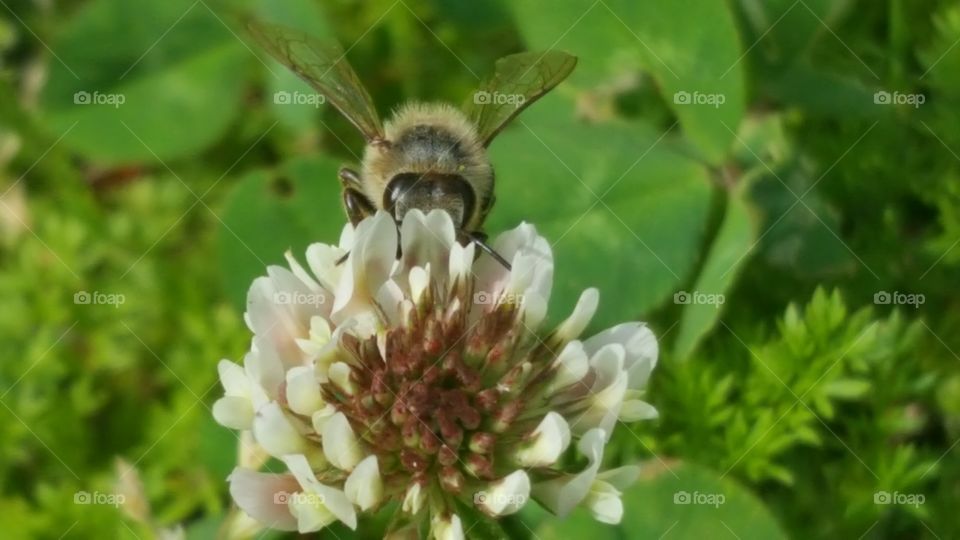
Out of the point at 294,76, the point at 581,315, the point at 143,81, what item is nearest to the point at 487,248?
the point at 581,315

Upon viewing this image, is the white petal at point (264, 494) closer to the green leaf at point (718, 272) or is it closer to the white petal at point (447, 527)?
the white petal at point (447, 527)

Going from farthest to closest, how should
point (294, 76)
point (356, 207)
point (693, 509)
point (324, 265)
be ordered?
point (294, 76) < point (693, 509) < point (356, 207) < point (324, 265)

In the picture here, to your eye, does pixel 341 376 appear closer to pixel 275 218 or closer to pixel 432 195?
→ pixel 432 195

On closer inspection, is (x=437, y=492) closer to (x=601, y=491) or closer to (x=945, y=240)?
(x=601, y=491)

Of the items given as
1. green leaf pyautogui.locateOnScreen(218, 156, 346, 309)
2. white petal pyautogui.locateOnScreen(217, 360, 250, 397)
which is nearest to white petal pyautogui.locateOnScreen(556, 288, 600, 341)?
white petal pyautogui.locateOnScreen(217, 360, 250, 397)

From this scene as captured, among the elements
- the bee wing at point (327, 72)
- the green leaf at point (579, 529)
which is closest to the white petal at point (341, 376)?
the bee wing at point (327, 72)

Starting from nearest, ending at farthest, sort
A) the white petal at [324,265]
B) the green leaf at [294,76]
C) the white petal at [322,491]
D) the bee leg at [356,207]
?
the white petal at [322,491]
the white petal at [324,265]
the bee leg at [356,207]
the green leaf at [294,76]
